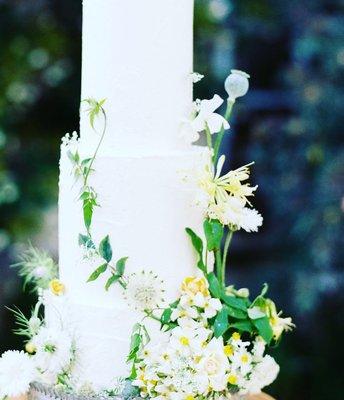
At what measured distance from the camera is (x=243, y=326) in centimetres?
135

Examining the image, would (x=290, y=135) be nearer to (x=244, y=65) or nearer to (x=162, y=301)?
(x=244, y=65)

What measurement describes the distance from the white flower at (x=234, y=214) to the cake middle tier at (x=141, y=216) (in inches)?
1.6

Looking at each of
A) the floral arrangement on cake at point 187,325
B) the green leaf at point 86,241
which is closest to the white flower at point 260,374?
the floral arrangement on cake at point 187,325

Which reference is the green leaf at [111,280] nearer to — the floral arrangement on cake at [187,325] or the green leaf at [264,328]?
the floral arrangement on cake at [187,325]

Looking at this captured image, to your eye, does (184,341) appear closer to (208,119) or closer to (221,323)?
(221,323)

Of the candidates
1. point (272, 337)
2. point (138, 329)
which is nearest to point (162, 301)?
point (138, 329)

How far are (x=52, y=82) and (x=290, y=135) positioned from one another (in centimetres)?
81

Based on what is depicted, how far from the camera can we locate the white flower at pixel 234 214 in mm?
1330

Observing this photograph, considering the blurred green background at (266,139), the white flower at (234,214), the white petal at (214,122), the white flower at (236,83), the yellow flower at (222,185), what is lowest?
the blurred green background at (266,139)

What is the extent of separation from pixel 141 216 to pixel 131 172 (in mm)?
68

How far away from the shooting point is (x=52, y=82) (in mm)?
2895

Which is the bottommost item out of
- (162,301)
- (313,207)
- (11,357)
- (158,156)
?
(313,207)

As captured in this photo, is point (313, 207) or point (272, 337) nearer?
point (272, 337)

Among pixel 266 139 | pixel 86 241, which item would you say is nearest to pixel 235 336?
pixel 86 241
